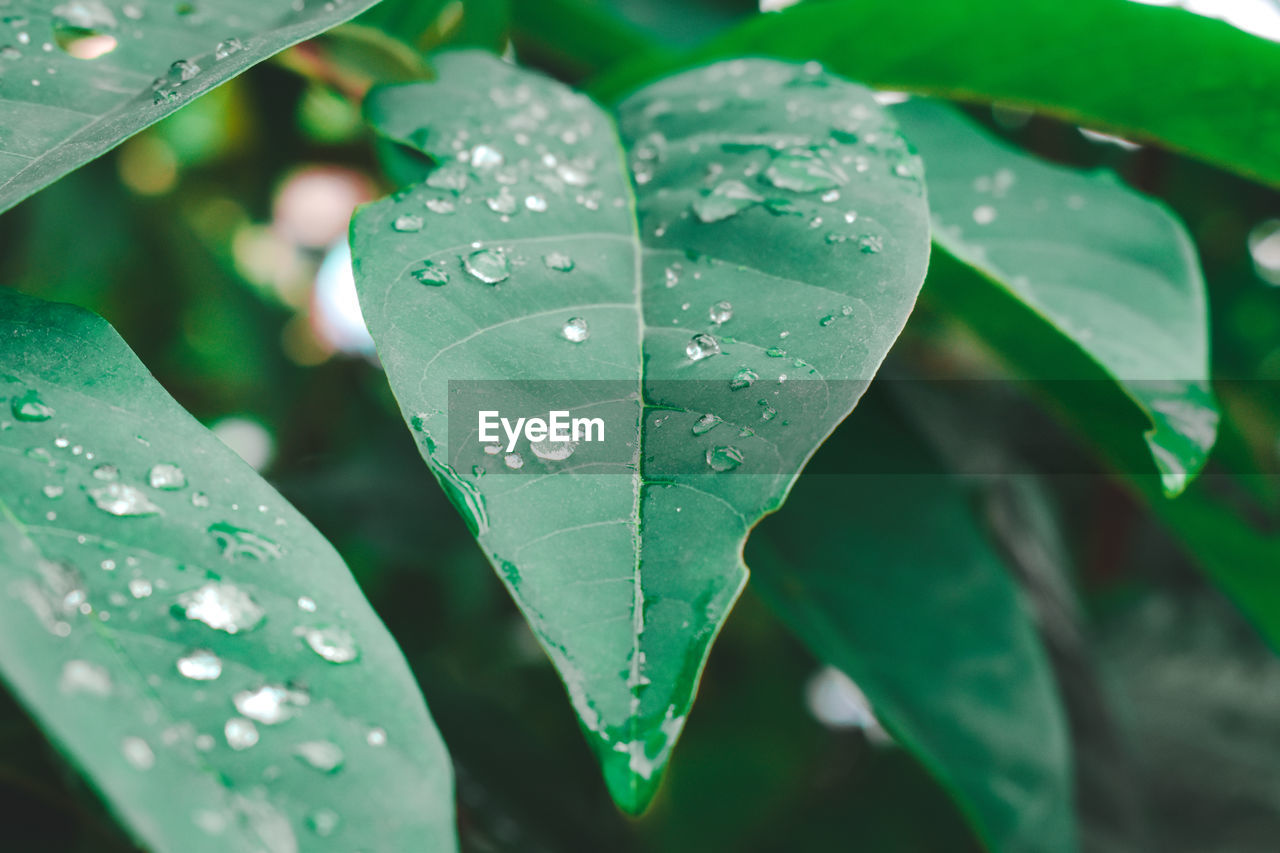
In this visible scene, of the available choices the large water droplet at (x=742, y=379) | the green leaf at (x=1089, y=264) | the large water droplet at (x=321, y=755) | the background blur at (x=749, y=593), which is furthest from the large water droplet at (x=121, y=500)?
the background blur at (x=749, y=593)

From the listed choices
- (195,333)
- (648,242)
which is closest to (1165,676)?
(648,242)

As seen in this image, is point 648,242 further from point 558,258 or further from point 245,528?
point 245,528

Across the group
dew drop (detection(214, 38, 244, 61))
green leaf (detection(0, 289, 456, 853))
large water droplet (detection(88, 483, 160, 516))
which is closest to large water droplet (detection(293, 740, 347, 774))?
green leaf (detection(0, 289, 456, 853))

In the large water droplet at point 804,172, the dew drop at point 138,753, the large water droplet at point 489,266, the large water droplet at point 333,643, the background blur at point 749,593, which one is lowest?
the background blur at point 749,593

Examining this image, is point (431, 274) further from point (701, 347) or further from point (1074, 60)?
point (1074, 60)

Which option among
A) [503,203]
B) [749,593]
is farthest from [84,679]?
[749,593]

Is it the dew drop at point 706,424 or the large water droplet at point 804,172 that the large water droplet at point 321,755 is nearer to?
the dew drop at point 706,424

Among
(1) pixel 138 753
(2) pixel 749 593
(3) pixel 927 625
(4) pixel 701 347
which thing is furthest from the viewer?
(2) pixel 749 593
